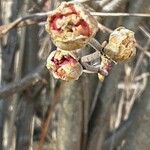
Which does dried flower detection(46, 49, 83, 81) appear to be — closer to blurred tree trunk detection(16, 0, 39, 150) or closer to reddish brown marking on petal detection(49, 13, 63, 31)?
reddish brown marking on petal detection(49, 13, 63, 31)

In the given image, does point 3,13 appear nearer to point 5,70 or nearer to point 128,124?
point 5,70

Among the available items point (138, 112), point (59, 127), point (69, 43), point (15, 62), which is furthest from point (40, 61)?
point (69, 43)

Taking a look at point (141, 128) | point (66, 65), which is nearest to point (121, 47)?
point (66, 65)

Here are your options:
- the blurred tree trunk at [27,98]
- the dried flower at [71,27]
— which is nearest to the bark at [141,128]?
the blurred tree trunk at [27,98]

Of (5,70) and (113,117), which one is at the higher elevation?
(5,70)

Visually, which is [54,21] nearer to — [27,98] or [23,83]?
[23,83]

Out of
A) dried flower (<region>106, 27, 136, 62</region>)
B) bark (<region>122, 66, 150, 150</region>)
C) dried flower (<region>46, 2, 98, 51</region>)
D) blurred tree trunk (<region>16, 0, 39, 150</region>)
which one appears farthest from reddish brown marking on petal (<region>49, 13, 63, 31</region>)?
bark (<region>122, 66, 150, 150</region>)

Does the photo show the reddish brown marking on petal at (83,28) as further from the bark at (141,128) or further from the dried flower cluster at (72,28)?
the bark at (141,128)
